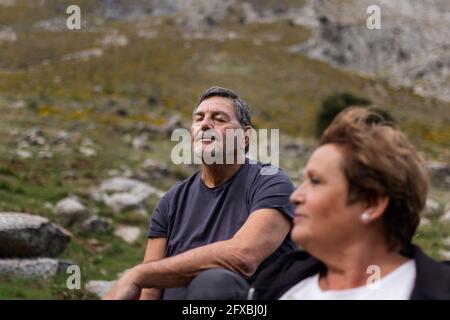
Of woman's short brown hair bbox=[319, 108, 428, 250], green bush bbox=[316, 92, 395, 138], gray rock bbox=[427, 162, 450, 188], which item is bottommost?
gray rock bbox=[427, 162, 450, 188]

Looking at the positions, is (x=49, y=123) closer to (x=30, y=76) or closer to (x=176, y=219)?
(x=176, y=219)

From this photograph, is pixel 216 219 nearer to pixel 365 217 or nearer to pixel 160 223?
pixel 160 223

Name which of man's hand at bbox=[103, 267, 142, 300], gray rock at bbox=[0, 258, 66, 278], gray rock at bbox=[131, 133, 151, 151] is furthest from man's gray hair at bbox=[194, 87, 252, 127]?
gray rock at bbox=[131, 133, 151, 151]

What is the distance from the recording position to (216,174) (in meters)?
3.97

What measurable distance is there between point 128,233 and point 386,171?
29.1 ft

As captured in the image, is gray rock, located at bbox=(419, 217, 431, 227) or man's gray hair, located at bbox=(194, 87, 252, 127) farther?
gray rock, located at bbox=(419, 217, 431, 227)

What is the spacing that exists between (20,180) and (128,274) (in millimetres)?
10819

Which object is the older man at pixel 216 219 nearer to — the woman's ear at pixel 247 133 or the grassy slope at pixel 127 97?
the woman's ear at pixel 247 133

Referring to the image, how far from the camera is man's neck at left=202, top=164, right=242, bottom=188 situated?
397cm

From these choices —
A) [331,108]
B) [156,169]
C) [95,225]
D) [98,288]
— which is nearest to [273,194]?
[98,288]

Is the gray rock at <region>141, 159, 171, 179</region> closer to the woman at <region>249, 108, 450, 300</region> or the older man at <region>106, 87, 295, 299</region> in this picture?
the older man at <region>106, 87, 295, 299</region>

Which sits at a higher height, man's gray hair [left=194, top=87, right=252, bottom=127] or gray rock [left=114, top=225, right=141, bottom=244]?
man's gray hair [left=194, top=87, right=252, bottom=127]

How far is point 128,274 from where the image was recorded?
3.18 meters
